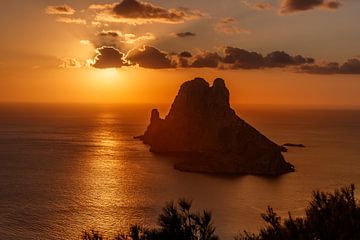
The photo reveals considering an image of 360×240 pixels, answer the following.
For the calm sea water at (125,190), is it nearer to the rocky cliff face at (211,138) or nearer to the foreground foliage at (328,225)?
the rocky cliff face at (211,138)

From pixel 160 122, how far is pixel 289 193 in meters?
96.4

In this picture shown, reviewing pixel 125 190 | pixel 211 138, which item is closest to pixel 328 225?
pixel 125 190

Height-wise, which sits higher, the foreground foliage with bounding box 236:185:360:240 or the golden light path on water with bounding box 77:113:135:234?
the foreground foliage with bounding box 236:185:360:240

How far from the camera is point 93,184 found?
364 feet

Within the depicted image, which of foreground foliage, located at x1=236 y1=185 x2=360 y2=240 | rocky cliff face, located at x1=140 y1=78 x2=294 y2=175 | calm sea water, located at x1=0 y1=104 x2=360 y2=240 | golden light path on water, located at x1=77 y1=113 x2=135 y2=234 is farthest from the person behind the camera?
rocky cliff face, located at x1=140 y1=78 x2=294 y2=175

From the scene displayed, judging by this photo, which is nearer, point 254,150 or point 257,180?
point 257,180

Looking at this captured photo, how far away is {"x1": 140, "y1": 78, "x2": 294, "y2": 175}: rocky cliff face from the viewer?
130 metres

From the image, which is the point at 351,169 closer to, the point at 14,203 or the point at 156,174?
the point at 156,174

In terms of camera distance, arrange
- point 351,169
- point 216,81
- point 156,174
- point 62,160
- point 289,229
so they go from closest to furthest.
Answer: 1. point 289,229
2. point 156,174
3. point 351,169
4. point 62,160
5. point 216,81

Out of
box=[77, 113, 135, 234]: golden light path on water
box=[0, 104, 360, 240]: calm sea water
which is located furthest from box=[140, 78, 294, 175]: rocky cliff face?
box=[77, 113, 135, 234]: golden light path on water

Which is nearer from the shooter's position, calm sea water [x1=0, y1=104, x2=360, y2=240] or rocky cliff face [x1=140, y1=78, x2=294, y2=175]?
calm sea water [x1=0, y1=104, x2=360, y2=240]

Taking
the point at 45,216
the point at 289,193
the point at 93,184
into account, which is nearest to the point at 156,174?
the point at 93,184

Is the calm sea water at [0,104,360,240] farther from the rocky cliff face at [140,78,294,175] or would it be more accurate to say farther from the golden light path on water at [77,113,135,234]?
the rocky cliff face at [140,78,294,175]

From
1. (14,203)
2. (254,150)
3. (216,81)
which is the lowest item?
(14,203)
